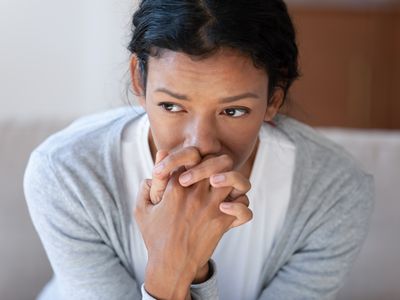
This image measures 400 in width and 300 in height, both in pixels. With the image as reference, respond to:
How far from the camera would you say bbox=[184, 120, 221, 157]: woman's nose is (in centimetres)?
104

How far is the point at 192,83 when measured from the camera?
1.02 meters

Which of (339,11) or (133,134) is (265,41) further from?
(339,11)

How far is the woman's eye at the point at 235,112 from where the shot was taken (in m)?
1.07

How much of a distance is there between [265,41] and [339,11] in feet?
6.38

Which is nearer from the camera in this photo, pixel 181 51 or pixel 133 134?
pixel 181 51

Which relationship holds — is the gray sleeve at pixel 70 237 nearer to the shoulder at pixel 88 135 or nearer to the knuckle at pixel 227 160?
the shoulder at pixel 88 135

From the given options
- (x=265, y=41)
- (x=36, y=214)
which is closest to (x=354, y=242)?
(x=265, y=41)

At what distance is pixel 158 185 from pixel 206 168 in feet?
0.29

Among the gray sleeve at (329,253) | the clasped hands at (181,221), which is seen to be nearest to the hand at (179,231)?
the clasped hands at (181,221)

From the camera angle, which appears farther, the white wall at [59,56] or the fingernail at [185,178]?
the white wall at [59,56]

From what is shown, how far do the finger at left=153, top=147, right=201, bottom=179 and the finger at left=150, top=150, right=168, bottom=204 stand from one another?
1cm

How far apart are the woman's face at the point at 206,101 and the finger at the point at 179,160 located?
2 cm

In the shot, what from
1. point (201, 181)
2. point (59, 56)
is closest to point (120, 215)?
point (201, 181)

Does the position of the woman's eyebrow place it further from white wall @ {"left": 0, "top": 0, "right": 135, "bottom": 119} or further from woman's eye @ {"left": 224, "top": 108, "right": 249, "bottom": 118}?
white wall @ {"left": 0, "top": 0, "right": 135, "bottom": 119}
